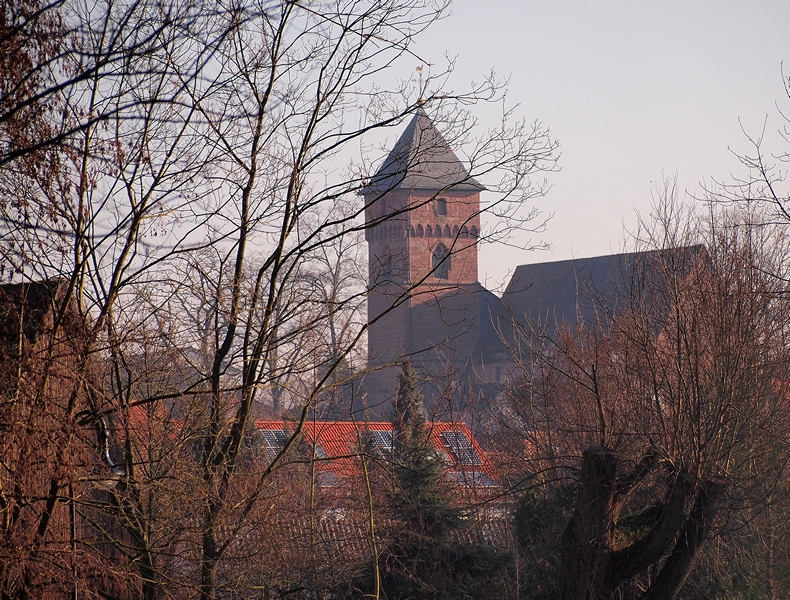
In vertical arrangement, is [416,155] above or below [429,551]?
above

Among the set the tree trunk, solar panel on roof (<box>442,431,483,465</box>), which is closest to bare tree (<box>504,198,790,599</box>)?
the tree trunk

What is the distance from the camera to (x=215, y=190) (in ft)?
27.4

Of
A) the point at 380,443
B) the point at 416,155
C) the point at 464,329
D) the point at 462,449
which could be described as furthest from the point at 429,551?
the point at 464,329

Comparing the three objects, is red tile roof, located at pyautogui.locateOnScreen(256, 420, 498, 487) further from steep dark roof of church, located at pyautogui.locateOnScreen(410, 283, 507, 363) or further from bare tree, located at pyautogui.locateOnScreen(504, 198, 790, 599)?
steep dark roof of church, located at pyautogui.locateOnScreen(410, 283, 507, 363)

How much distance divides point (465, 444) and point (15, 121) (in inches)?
611

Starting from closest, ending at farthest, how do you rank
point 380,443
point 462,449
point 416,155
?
1. point 416,155
2. point 380,443
3. point 462,449

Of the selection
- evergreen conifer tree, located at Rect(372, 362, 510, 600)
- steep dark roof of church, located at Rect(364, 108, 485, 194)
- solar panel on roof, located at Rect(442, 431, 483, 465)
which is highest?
steep dark roof of church, located at Rect(364, 108, 485, 194)

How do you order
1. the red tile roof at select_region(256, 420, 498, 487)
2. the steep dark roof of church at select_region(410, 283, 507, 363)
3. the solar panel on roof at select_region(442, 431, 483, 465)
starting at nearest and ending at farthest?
the red tile roof at select_region(256, 420, 498, 487)
the solar panel on roof at select_region(442, 431, 483, 465)
the steep dark roof of church at select_region(410, 283, 507, 363)

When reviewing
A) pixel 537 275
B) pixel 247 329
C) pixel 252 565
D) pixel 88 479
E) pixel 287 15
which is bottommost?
pixel 252 565

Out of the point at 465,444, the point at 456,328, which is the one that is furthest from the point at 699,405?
the point at 456,328

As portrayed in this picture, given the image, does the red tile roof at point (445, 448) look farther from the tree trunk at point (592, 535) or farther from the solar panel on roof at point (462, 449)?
the tree trunk at point (592, 535)

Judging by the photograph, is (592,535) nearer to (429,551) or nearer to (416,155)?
(429,551)

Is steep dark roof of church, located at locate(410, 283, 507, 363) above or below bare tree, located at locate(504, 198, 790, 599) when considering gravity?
above

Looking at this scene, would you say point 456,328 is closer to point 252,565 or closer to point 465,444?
point 465,444
